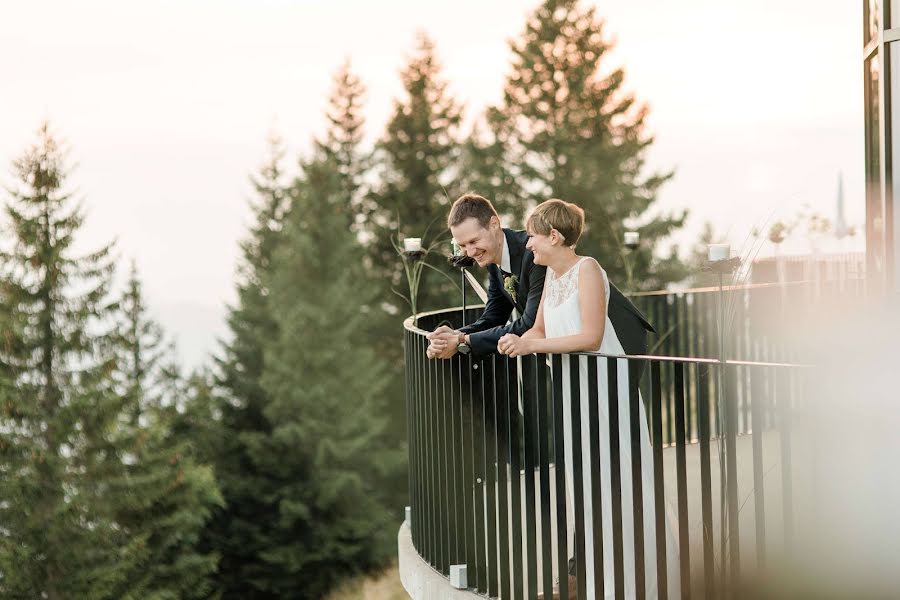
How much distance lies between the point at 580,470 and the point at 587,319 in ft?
2.14

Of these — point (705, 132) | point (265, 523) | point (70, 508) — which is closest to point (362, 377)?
point (265, 523)

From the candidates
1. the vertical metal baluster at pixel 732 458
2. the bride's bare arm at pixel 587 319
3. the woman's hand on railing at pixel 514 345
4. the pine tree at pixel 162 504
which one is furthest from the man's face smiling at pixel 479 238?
the pine tree at pixel 162 504

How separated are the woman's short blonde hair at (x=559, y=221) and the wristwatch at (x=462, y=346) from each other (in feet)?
2.55

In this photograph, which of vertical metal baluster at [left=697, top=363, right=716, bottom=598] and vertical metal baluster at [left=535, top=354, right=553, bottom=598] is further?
vertical metal baluster at [left=535, top=354, right=553, bottom=598]

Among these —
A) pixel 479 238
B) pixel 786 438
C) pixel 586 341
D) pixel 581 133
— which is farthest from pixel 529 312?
pixel 581 133

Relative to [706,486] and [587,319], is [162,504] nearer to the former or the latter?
[587,319]

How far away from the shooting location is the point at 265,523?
117ft

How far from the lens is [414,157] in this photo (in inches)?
1624

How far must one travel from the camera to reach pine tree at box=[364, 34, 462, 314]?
40781mm

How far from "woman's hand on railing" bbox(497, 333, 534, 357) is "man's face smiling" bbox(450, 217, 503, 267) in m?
0.79

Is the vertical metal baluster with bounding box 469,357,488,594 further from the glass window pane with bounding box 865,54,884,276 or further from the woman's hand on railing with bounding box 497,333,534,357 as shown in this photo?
the glass window pane with bounding box 865,54,884,276

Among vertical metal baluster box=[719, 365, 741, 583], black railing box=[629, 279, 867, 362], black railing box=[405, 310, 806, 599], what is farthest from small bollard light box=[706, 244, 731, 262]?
black railing box=[629, 279, 867, 362]

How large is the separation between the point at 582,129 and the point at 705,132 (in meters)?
9.18

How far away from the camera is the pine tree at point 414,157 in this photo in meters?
40.8
